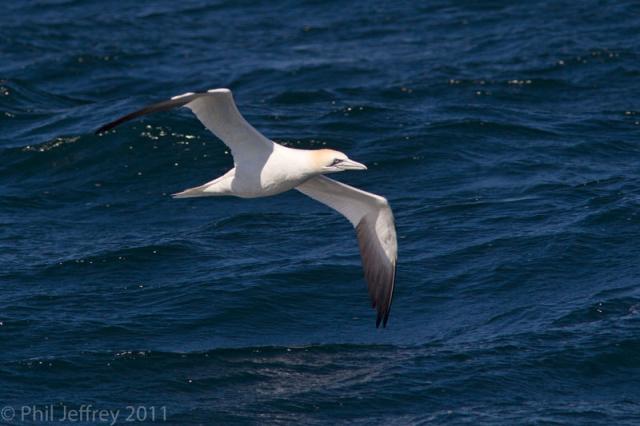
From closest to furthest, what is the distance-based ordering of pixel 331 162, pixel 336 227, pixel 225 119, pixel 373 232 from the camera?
1. pixel 225 119
2. pixel 331 162
3. pixel 373 232
4. pixel 336 227

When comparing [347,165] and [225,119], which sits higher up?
[225,119]

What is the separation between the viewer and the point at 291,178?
15.6 metres

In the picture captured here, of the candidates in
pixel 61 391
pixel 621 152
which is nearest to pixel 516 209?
A: pixel 621 152

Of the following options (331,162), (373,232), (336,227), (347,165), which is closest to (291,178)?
(331,162)

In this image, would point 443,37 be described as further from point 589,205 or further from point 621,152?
point 589,205

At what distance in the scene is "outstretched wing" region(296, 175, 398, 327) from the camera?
16.9m

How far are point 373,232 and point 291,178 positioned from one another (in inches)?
79.7

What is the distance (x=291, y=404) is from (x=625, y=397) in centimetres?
387

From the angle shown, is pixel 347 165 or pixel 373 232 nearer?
pixel 347 165

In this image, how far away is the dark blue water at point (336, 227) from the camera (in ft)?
53.1

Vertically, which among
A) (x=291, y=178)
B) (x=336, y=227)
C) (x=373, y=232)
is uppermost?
(x=291, y=178)

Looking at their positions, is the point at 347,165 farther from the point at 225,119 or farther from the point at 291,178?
the point at 225,119

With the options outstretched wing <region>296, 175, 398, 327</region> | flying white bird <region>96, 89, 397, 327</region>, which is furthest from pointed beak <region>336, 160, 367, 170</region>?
outstretched wing <region>296, 175, 398, 327</region>

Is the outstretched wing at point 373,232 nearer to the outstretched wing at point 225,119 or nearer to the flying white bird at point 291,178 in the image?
the flying white bird at point 291,178
